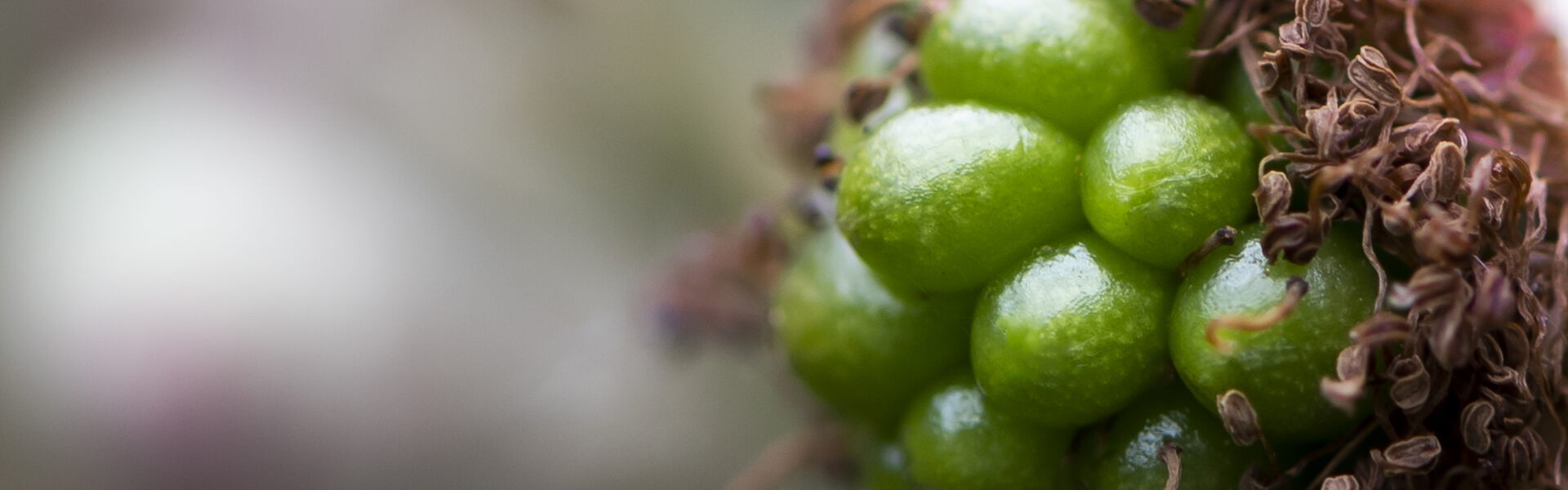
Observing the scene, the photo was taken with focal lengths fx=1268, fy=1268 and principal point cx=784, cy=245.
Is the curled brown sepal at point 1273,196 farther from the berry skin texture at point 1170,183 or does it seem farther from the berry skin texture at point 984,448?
the berry skin texture at point 984,448

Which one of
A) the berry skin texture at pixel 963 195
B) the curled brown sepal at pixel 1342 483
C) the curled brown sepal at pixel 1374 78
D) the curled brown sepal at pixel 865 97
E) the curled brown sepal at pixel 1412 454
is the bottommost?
the curled brown sepal at pixel 1412 454

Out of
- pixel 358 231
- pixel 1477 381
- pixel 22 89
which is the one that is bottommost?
pixel 1477 381

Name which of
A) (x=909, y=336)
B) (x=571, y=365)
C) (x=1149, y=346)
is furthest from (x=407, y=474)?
(x=1149, y=346)

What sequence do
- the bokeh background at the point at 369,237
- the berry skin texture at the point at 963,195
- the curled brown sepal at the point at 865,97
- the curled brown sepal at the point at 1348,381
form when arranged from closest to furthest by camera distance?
the curled brown sepal at the point at 1348,381 → the berry skin texture at the point at 963,195 → the curled brown sepal at the point at 865,97 → the bokeh background at the point at 369,237

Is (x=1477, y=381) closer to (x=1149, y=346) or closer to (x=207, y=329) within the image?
(x=1149, y=346)

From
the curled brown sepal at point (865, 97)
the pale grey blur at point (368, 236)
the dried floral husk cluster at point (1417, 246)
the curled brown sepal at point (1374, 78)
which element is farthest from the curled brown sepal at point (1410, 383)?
the pale grey blur at point (368, 236)

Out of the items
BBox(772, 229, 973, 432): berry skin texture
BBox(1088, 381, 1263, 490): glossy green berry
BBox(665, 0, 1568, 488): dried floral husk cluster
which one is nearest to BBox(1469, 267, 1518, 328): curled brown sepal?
BBox(665, 0, 1568, 488): dried floral husk cluster

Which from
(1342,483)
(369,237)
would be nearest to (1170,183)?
(1342,483)
